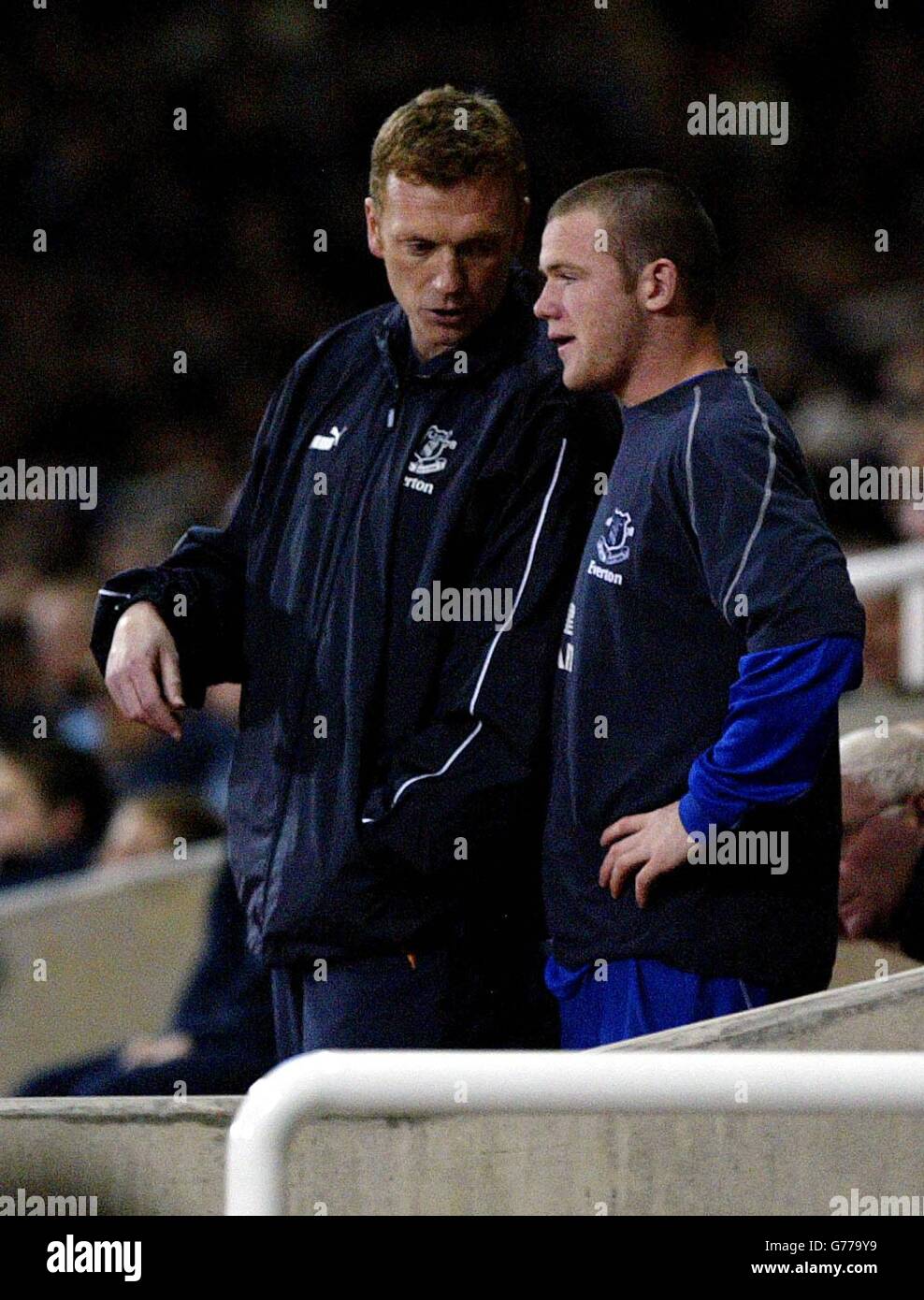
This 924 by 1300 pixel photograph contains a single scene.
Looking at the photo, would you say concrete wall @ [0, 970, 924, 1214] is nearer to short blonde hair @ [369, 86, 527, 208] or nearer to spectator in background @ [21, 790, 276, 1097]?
short blonde hair @ [369, 86, 527, 208]

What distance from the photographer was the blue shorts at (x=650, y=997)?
118 inches

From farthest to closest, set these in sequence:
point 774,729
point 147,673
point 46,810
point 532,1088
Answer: point 46,810
point 147,673
point 774,729
point 532,1088

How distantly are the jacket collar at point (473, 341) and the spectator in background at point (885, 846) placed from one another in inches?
34.2

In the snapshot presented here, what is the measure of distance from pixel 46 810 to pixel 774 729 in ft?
11.2

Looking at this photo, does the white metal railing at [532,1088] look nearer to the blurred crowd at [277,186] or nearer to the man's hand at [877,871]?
the man's hand at [877,871]

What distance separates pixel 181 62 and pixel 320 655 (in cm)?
490

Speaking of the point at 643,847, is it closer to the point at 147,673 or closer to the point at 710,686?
the point at 710,686

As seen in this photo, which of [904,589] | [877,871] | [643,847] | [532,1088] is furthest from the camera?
[904,589]

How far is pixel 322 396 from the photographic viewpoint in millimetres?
3281

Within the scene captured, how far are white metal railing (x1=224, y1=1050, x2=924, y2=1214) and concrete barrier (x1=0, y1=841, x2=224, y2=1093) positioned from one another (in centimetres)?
390

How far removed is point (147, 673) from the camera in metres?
3.14

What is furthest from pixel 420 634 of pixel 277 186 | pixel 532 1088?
pixel 277 186
